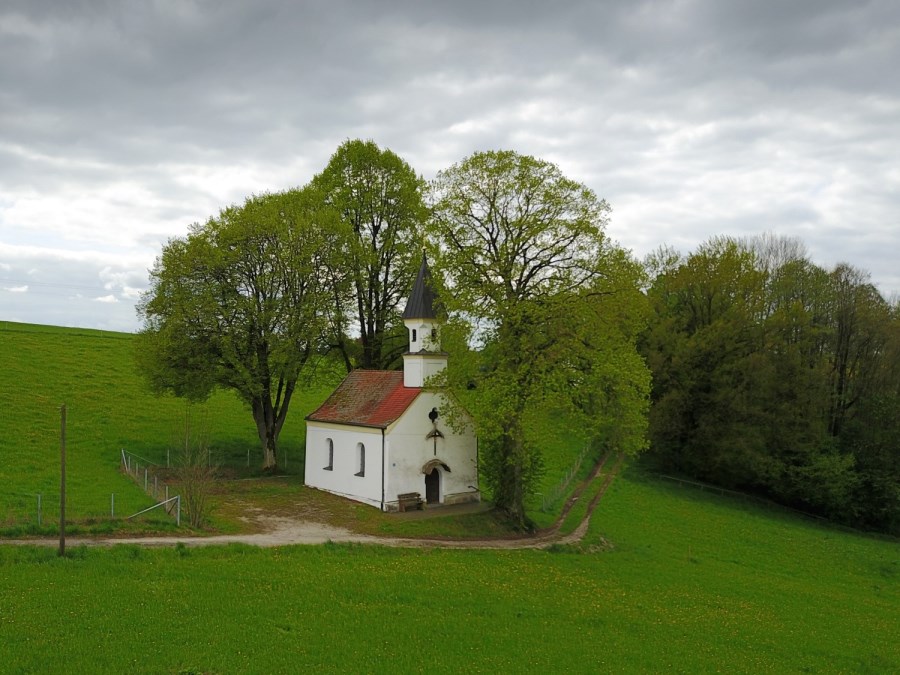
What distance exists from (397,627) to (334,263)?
22.8 metres

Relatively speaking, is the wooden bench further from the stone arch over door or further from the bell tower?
the bell tower

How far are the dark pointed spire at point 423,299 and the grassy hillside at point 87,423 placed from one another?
34.5 feet

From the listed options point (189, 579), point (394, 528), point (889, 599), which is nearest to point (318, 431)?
point (394, 528)

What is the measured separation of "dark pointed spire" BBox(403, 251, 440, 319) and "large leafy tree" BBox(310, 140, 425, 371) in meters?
5.53

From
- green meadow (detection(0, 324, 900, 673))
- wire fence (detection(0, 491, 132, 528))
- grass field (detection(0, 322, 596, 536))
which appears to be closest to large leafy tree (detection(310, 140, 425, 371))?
grass field (detection(0, 322, 596, 536))

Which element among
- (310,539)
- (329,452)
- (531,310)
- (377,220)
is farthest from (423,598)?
(377,220)

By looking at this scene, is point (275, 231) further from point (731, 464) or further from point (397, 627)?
point (731, 464)

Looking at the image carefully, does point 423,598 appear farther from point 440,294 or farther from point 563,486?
point 563,486

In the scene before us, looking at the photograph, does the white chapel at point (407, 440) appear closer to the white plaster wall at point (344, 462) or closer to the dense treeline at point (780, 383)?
the white plaster wall at point (344, 462)

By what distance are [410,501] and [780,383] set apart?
26606 millimetres

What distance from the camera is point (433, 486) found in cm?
3112

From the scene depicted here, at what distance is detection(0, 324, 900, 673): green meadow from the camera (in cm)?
1280

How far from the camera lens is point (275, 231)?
3284 centimetres

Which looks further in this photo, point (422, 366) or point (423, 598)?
point (422, 366)
